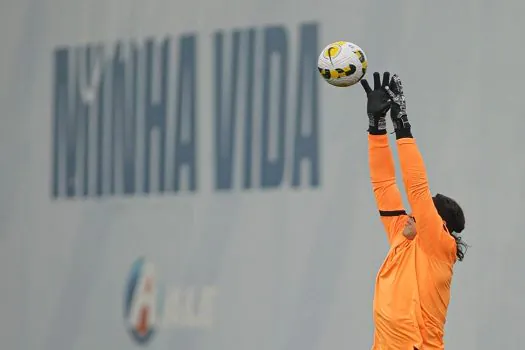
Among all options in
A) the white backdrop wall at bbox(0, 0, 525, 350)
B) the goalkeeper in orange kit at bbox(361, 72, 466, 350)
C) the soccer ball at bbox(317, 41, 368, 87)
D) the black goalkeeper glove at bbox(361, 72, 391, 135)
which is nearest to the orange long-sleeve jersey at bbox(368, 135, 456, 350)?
the goalkeeper in orange kit at bbox(361, 72, 466, 350)

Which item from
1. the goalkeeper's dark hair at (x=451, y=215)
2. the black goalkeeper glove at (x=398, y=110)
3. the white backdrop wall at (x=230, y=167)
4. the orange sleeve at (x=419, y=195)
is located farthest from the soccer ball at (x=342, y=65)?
the white backdrop wall at (x=230, y=167)

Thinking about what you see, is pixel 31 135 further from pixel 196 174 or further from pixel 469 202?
pixel 469 202

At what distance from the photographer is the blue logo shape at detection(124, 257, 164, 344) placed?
9062 mm

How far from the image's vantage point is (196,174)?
8.82m

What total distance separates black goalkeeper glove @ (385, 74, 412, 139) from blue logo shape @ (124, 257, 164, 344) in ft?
13.1

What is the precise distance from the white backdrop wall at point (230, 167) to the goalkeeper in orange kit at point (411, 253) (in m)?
1.64

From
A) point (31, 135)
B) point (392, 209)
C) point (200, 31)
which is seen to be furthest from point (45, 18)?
point (392, 209)

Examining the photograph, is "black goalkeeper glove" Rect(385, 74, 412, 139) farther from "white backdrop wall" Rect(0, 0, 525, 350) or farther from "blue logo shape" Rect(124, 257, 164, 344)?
"blue logo shape" Rect(124, 257, 164, 344)

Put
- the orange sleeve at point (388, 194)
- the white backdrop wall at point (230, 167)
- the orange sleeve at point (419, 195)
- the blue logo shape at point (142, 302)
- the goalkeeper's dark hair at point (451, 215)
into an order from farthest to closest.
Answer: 1. the blue logo shape at point (142, 302)
2. the white backdrop wall at point (230, 167)
3. the orange sleeve at point (388, 194)
4. the goalkeeper's dark hair at point (451, 215)
5. the orange sleeve at point (419, 195)

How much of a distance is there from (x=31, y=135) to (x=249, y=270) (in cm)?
237

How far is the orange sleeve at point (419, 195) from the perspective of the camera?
17.4 ft

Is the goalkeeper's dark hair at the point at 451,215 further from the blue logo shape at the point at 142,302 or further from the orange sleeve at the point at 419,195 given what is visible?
the blue logo shape at the point at 142,302

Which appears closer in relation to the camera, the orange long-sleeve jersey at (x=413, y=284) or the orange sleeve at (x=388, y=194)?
the orange long-sleeve jersey at (x=413, y=284)

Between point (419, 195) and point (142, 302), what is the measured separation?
4.17 meters
